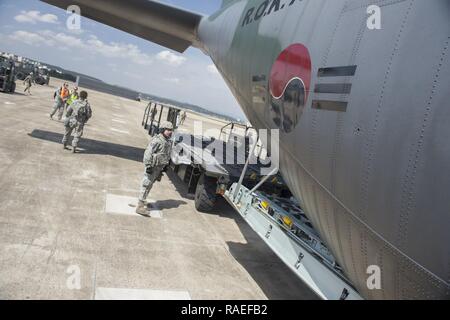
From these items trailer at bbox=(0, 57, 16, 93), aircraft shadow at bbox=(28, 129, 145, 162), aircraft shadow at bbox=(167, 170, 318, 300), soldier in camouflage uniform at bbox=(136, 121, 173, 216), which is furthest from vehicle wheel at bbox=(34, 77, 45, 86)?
aircraft shadow at bbox=(167, 170, 318, 300)

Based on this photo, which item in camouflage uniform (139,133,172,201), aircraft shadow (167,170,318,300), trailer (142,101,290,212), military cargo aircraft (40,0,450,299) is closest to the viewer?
military cargo aircraft (40,0,450,299)

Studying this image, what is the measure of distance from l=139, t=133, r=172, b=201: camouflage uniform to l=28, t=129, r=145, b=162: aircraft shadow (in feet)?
18.6

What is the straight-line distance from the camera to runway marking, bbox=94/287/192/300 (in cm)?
502

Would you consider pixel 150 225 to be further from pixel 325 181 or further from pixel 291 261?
pixel 325 181

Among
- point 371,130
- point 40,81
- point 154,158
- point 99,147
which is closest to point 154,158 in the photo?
point 154,158

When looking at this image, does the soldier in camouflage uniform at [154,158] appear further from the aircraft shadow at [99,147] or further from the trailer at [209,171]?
the aircraft shadow at [99,147]

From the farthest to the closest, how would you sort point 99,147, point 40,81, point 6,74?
point 40,81 → point 6,74 → point 99,147

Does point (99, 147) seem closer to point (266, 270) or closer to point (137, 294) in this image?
point (266, 270)

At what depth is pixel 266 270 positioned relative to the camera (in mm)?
7195

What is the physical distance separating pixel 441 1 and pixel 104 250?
18.8ft

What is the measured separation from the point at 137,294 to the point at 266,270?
2863 mm

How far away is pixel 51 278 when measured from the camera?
5.11 m

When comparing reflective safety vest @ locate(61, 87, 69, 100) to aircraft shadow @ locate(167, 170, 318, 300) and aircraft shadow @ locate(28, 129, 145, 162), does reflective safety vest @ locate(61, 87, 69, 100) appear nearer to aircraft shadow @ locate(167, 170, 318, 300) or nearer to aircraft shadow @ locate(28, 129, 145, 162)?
aircraft shadow @ locate(28, 129, 145, 162)

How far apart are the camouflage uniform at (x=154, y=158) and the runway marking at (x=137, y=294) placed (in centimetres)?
336
